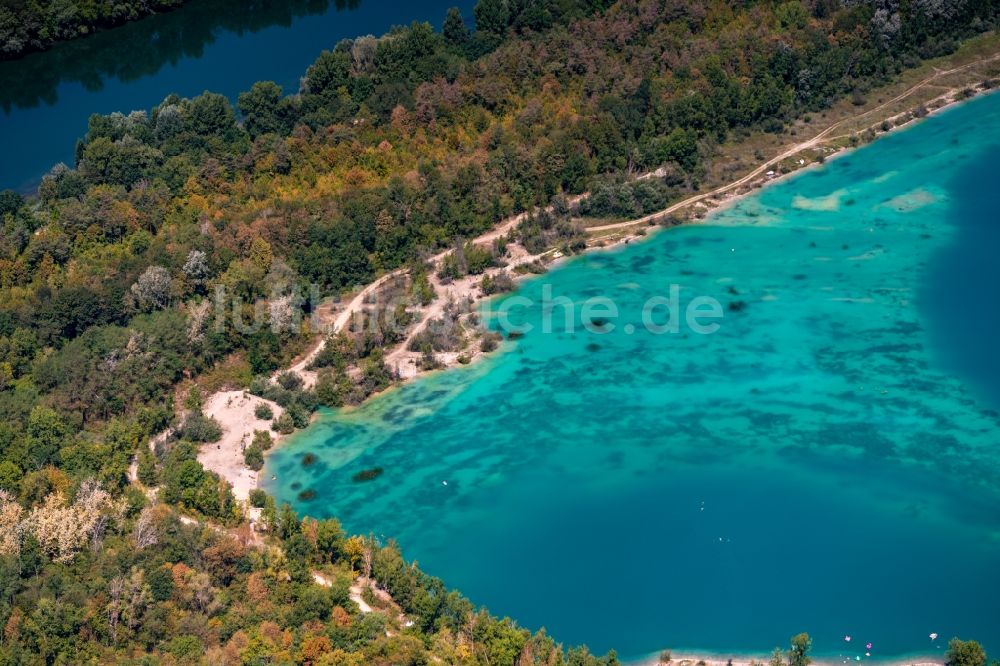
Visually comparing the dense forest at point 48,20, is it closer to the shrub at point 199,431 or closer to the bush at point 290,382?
the bush at point 290,382

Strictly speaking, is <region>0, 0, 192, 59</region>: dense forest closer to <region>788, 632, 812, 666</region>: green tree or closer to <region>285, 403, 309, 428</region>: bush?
<region>285, 403, 309, 428</region>: bush

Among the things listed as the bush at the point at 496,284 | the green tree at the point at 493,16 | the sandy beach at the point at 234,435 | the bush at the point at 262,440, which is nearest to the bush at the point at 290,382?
the sandy beach at the point at 234,435

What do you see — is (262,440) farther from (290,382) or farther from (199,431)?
(290,382)

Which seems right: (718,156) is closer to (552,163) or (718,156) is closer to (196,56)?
(552,163)

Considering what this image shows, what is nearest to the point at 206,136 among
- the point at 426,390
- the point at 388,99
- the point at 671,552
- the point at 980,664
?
the point at 388,99

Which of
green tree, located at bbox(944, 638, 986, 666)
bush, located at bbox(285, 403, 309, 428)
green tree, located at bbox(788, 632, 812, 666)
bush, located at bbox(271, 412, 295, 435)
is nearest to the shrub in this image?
bush, located at bbox(271, 412, 295, 435)

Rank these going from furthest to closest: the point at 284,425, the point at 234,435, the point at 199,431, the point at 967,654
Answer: the point at 284,425, the point at 234,435, the point at 199,431, the point at 967,654

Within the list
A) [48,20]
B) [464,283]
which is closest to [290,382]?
[464,283]
